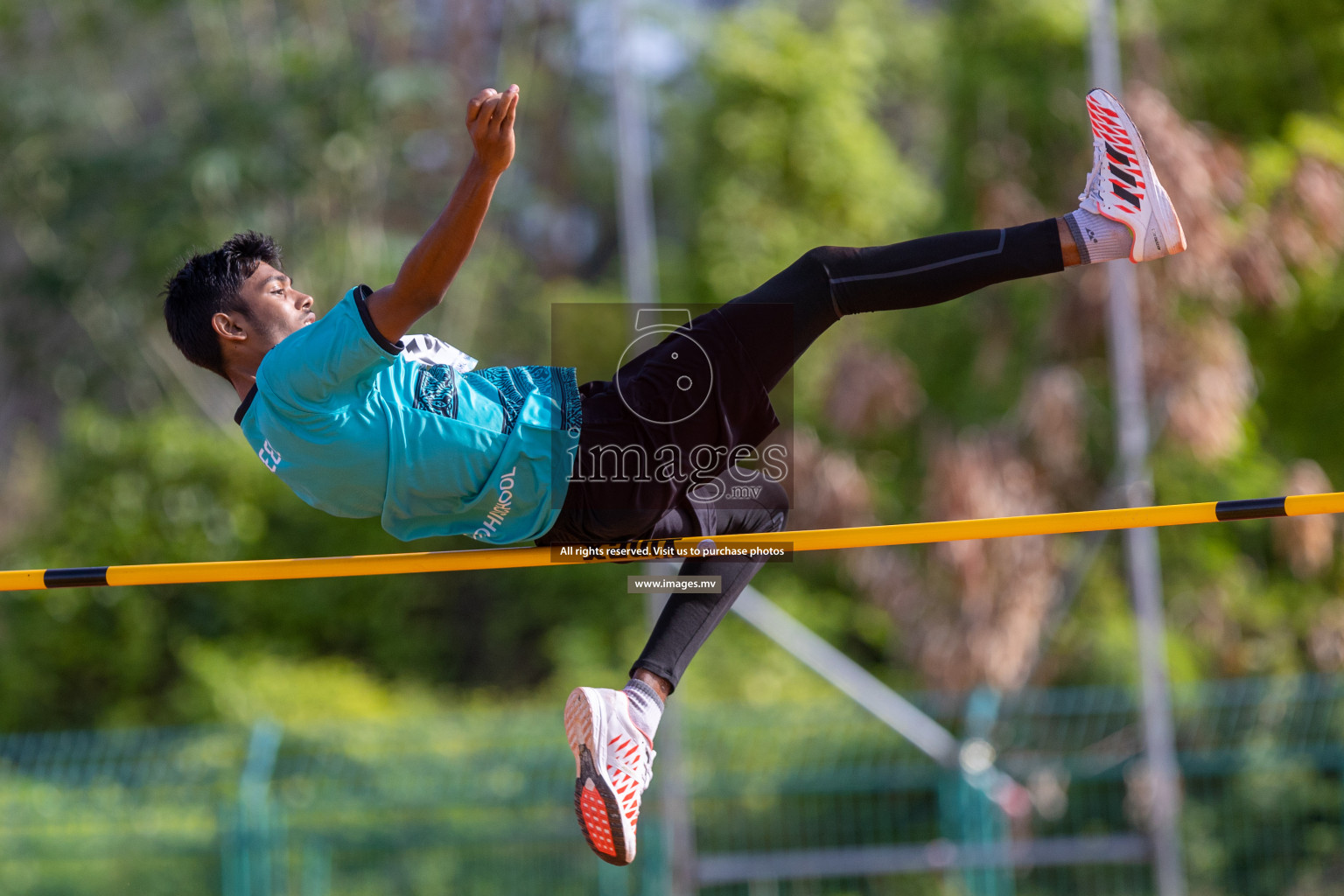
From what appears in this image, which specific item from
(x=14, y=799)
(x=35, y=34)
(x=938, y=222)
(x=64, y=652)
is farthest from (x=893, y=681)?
(x=35, y=34)

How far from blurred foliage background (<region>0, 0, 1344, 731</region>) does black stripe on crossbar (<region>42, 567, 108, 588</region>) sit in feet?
18.8

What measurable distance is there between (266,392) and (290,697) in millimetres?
7774

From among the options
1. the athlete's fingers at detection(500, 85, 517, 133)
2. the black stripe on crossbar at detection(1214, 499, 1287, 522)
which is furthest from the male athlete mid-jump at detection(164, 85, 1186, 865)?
the black stripe on crossbar at detection(1214, 499, 1287, 522)

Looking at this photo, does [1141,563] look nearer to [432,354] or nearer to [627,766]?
[627,766]

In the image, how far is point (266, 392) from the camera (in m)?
3.12

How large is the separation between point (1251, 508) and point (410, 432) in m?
2.20

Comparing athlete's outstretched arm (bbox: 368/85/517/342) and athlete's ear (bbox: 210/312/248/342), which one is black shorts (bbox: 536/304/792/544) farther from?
athlete's ear (bbox: 210/312/248/342)

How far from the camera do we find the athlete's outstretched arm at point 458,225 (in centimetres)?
296

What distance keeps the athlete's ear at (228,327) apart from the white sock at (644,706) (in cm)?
139

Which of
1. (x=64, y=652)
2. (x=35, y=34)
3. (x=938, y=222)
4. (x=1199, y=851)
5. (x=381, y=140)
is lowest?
(x=1199, y=851)

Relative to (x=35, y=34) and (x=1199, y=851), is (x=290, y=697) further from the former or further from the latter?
(x=35, y=34)

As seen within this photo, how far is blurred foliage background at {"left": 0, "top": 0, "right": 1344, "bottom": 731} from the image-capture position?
892 centimetres

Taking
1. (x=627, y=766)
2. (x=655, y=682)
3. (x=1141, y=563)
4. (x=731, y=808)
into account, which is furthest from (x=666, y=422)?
(x=731, y=808)

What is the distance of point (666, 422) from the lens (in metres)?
3.37
